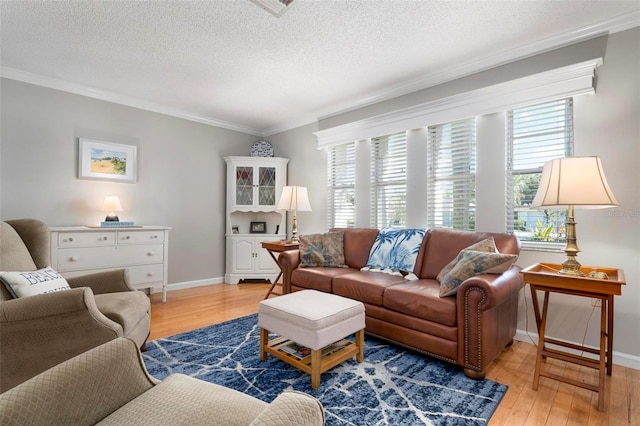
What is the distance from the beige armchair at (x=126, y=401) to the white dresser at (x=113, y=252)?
248 centimetres

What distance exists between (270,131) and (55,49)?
2916 millimetres

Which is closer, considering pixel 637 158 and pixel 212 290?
pixel 637 158

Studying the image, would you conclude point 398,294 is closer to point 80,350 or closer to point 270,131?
point 80,350

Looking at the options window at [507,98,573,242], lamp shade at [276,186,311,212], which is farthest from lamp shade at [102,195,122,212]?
window at [507,98,573,242]

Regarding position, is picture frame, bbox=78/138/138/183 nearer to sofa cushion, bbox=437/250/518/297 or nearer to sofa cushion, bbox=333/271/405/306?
sofa cushion, bbox=333/271/405/306

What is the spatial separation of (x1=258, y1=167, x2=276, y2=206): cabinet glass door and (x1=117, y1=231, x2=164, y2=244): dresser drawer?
5.21 ft

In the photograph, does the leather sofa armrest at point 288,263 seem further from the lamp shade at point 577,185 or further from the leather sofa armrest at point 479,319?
the lamp shade at point 577,185

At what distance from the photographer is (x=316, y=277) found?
10.2 feet

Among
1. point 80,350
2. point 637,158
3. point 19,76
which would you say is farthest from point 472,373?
point 19,76

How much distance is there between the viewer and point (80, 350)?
162cm

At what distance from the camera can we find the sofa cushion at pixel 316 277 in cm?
300

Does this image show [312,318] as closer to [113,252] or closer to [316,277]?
[316,277]

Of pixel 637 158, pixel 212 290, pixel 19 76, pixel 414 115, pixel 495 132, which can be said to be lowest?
pixel 212 290

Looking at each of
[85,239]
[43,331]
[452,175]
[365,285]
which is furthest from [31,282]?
[452,175]
